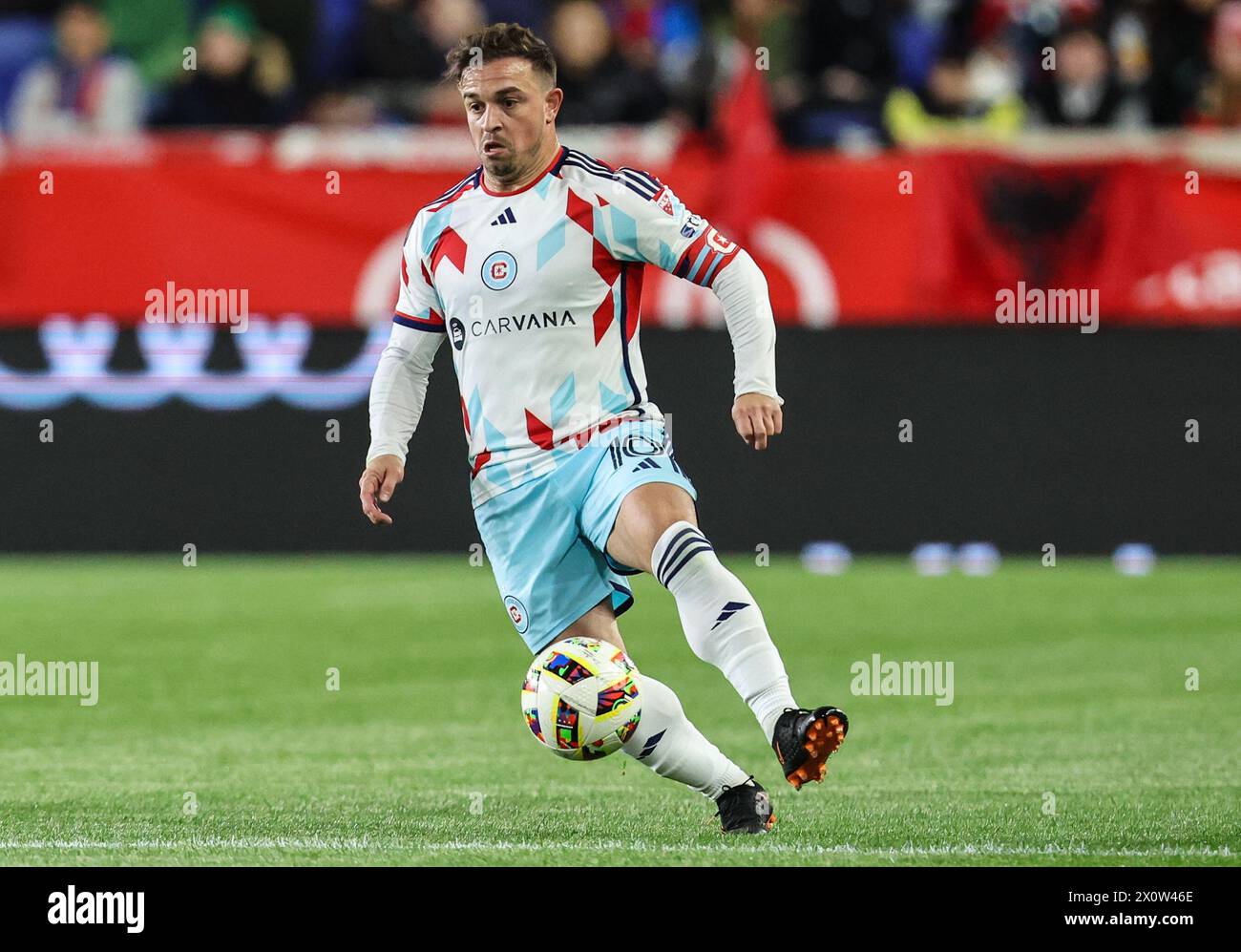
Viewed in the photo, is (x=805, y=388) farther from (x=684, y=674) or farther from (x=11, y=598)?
(x=11, y=598)

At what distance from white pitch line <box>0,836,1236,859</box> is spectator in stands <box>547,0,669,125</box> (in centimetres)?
930

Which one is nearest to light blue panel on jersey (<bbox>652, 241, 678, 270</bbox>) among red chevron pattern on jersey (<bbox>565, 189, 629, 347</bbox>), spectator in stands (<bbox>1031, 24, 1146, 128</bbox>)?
red chevron pattern on jersey (<bbox>565, 189, 629, 347</bbox>)

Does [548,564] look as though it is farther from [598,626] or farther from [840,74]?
[840,74]

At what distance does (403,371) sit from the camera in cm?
652

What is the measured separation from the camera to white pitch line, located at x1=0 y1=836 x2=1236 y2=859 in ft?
18.3

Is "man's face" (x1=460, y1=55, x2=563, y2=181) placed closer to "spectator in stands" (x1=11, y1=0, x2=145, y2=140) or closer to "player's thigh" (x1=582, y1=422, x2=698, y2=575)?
"player's thigh" (x1=582, y1=422, x2=698, y2=575)

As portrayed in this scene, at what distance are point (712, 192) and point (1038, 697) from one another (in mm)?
5305

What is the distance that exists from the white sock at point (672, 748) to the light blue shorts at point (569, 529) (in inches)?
12.6

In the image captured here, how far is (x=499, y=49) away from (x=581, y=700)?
5.96 ft

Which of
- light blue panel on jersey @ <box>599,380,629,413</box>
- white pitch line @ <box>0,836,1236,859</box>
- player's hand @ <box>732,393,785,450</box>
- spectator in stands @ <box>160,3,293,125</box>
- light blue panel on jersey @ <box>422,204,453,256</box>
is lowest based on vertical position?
white pitch line @ <box>0,836,1236,859</box>

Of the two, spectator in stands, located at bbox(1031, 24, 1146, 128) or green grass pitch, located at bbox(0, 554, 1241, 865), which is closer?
green grass pitch, located at bbox(0, 554, 1241, 865)

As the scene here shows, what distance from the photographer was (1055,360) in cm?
1338

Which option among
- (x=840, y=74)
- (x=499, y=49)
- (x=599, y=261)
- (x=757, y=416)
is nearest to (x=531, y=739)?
(x=599, y=261)

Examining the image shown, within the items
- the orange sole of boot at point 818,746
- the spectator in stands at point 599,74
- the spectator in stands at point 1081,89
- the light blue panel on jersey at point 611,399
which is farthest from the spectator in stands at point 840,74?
the orange sole of boot at point 818,746
